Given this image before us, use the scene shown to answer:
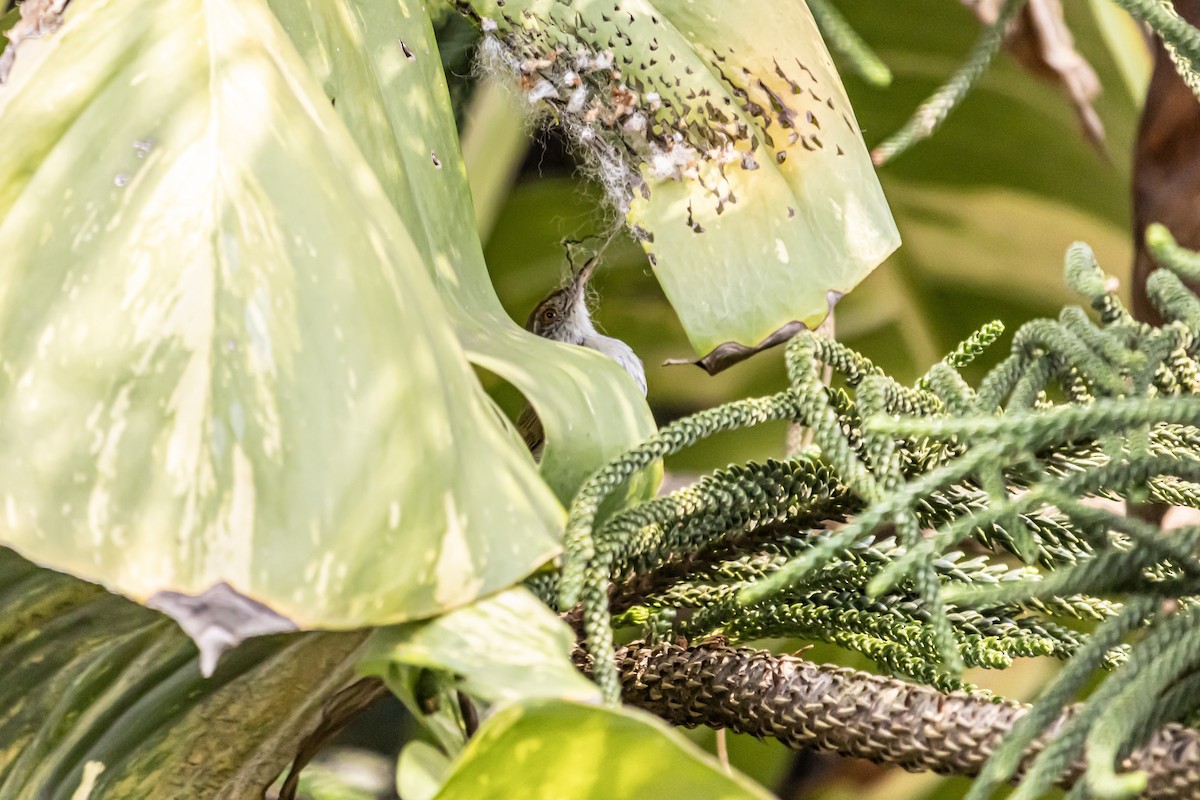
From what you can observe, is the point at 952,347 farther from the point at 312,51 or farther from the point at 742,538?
the point at 312,51

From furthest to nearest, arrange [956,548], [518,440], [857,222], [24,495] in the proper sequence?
[956,548], [857,222], [518,440], [24,495]

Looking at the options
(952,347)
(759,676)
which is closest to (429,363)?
(759,676)

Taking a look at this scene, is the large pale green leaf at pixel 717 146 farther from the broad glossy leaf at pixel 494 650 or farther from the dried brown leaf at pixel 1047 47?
the dried brown leaf at pixel 1047 47

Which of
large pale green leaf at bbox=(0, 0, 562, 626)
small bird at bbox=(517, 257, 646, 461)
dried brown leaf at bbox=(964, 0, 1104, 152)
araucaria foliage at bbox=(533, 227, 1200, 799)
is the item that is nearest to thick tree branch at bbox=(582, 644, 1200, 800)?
araucaria foliage at bbox=(533, 227, 1200, 799)

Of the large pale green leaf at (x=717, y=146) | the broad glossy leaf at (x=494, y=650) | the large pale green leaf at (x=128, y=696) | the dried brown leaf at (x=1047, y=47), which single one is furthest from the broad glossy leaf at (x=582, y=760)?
the dried brown leaf at (x=1047, y=47)

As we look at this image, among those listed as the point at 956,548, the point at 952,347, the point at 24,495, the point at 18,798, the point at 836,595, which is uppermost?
the point at 24,495

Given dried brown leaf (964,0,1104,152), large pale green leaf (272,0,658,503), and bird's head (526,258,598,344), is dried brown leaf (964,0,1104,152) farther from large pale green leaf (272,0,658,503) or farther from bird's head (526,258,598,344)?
large pale green leaf (272,0,658,503)
